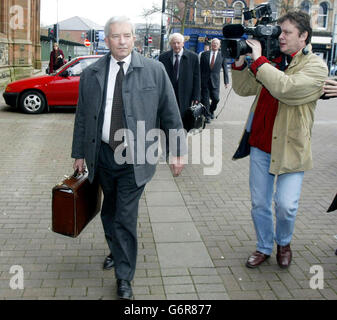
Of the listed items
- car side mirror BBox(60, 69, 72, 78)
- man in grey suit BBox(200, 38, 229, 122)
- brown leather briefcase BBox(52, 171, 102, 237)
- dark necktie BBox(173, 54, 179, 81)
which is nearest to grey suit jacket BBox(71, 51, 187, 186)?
brown leather briefcase BBox(52, 171, 102, 237)

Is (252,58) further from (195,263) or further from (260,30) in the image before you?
(195,263)

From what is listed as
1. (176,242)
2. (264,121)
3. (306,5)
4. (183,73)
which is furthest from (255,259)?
(306,5)

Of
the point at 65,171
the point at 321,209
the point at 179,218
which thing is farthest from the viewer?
the point at 65,171

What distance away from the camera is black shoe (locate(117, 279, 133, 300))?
135 inches

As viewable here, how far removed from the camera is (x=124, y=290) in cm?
346

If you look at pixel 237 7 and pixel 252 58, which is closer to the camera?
pixel 252 58

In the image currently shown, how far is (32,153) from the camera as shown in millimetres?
8297

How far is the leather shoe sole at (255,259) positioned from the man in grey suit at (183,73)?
3.83 meters

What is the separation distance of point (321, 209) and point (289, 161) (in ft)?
7.23

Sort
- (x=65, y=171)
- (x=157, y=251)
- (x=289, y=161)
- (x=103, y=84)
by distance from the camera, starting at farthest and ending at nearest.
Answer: (x=65, y=171)
(x=157, y=251)
(x=289, y=161)
(x=103, y=84)

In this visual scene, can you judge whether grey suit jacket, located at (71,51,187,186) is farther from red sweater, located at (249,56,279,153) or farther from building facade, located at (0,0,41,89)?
building facade, located at (0,0,41,89)

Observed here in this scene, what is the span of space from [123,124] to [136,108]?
0.14 m

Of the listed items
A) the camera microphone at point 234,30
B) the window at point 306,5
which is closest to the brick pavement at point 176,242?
the camera microphone at point 234,30
